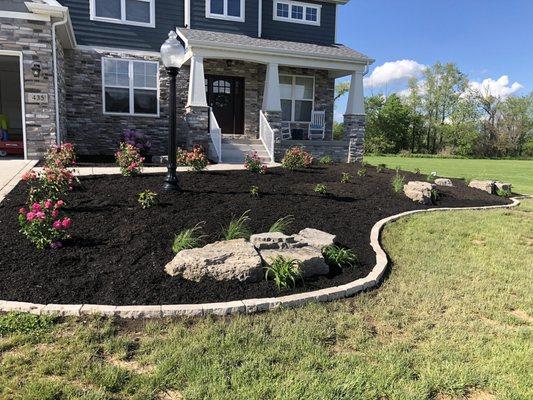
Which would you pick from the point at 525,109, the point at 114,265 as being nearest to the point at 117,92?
the point at 114,265

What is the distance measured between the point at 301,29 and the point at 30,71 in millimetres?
9171

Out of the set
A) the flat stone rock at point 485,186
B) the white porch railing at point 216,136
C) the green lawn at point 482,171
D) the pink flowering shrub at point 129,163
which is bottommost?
the green lawn at point 482,171

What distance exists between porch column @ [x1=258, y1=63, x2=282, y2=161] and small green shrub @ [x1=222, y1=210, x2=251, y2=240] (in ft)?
23.6

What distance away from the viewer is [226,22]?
1404 centimetres

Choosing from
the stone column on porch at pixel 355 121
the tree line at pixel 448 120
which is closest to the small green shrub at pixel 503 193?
the stone column on porch at pixel 355 121

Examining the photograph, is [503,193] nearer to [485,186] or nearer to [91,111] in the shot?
[485,186]

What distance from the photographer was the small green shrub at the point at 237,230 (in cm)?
504

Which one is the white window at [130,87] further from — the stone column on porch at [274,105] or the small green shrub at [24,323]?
the small green shrub at [24,323]

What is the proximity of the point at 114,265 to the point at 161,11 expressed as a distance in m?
11.3

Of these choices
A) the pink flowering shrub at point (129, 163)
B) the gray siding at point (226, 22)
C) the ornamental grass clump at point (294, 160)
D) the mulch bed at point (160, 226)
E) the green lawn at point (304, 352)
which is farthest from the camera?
the gray siding at point (226, 22)

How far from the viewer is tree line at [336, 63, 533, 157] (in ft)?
120

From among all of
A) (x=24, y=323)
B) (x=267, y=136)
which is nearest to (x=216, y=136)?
(x=267, y=136)

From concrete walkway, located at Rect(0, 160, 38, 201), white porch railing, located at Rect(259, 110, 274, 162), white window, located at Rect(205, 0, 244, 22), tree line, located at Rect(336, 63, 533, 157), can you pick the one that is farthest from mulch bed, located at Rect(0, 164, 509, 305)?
tree line, located at Rect(336, 63, 533, 157)

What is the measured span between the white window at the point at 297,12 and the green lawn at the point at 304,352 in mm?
12917
